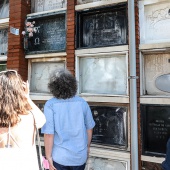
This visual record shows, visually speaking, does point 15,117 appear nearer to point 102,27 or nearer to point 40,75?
point 102,27

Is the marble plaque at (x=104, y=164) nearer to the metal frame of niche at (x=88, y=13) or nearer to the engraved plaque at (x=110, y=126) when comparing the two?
the engraved plaque at (x=110, y=126)

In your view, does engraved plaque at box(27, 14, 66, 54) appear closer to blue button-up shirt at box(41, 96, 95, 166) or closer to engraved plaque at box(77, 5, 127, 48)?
engraved plaque at box(77, 5, 127, 48)

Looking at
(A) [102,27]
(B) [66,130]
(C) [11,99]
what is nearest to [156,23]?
(A) [102,27]

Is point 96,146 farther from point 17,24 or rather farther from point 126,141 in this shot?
point 17,24

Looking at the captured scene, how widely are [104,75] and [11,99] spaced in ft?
5.95

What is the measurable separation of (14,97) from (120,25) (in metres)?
2.05

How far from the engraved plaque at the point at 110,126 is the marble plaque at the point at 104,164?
224 millimetres

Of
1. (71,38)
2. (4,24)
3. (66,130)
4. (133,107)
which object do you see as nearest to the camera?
(66,130)

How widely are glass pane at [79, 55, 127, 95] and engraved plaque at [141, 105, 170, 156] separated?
0.43 metres

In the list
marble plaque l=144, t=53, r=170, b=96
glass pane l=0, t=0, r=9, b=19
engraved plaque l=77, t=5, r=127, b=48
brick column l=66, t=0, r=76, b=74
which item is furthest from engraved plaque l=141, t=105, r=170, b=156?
glass pane l=0, t=0, r=9, b=19

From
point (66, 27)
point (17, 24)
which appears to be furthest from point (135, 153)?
point (17, 24)

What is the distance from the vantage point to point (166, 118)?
2.80 meters

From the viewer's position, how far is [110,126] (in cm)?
315

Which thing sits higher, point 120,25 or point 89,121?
point 120,25
